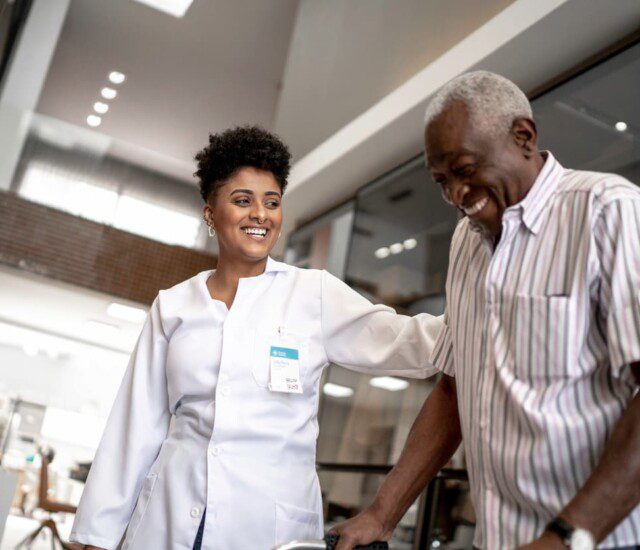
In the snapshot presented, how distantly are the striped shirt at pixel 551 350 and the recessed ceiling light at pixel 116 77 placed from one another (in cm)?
615

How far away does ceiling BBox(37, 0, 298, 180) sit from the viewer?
6.72 m

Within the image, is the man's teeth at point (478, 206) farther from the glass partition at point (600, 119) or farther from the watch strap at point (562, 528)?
the glass partition at point (600, 119)

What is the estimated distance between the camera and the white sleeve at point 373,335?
64.4 inches

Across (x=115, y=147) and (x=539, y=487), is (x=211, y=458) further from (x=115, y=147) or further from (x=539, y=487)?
(x=115, y=147)

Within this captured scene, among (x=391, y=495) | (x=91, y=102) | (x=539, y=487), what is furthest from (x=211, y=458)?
(x=91, y=102)

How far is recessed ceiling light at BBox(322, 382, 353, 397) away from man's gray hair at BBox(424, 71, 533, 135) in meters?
4.14

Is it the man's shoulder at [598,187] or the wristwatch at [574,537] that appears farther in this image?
the man's shoulder at [598,187]

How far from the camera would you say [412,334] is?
1651mm

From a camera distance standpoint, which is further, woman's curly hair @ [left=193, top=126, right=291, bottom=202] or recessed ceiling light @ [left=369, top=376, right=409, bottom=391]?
recessed ceiling light @ [left=369, top=376, right=409, bottom=391]

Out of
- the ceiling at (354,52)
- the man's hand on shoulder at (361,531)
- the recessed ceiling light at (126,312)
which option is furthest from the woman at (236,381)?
the recessed ceiling light at (126,312)

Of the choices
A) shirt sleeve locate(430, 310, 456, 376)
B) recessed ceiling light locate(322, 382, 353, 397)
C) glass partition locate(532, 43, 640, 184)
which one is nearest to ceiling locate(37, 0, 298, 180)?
recessed ceiling light locate(322, 382, 353, 397)

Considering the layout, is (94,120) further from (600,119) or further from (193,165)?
(600,119)

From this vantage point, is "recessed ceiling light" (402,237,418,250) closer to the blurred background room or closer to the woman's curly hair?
the blurred background room

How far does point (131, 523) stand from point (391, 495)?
0.68 meters
